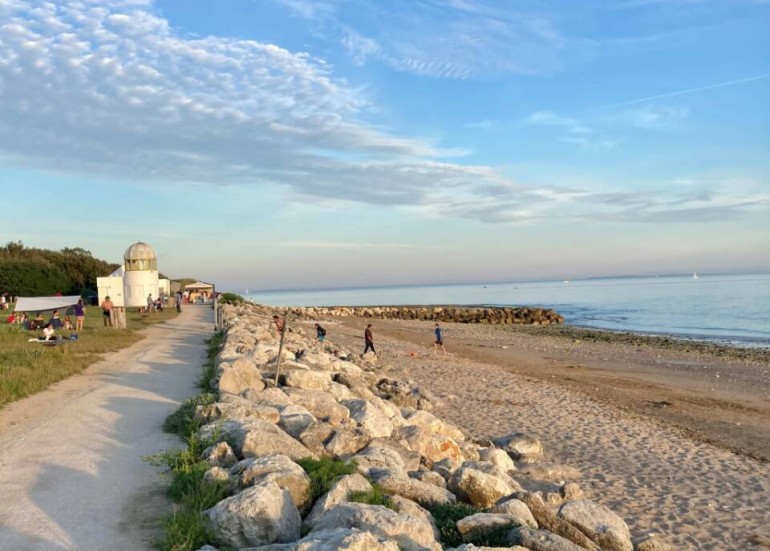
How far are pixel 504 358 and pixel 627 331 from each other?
19406mm

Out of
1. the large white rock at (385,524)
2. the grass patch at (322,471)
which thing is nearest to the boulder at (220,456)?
the grass patch at (322,471)

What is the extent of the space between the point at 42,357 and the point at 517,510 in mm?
13085

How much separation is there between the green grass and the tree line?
3159 cm

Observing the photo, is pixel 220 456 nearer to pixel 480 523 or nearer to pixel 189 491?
pixel 189 491

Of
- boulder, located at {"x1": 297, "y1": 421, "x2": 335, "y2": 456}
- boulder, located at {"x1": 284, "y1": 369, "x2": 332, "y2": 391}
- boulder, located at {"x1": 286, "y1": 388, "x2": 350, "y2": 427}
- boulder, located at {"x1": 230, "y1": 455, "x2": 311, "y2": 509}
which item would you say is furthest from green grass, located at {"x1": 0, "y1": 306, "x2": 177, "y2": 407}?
boulder, located at {"x1": 230, "y1": 455, "x2": 311, "y2": 509}

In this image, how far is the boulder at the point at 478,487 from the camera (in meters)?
6.56

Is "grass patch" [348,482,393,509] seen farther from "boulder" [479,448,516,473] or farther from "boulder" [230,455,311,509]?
"boulder" [479,448,516,473]

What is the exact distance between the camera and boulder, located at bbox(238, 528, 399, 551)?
3.92 metres

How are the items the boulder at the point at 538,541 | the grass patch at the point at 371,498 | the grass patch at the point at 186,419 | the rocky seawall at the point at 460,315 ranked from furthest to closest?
the rocky seawall at the point at 460,315, the grass patch at the point at 186,419, the grass patch at the point at 371,498, the boulder at the point at 538,541

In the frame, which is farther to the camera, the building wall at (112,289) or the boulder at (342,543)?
the building wall at (112,289)

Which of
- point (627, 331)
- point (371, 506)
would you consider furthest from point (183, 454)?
point (627, 331)

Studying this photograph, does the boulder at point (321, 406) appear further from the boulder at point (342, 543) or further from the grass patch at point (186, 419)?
the boulder at point (342, 543)

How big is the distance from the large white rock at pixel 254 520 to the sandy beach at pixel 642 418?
4655mm

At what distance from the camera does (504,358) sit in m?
26.1
